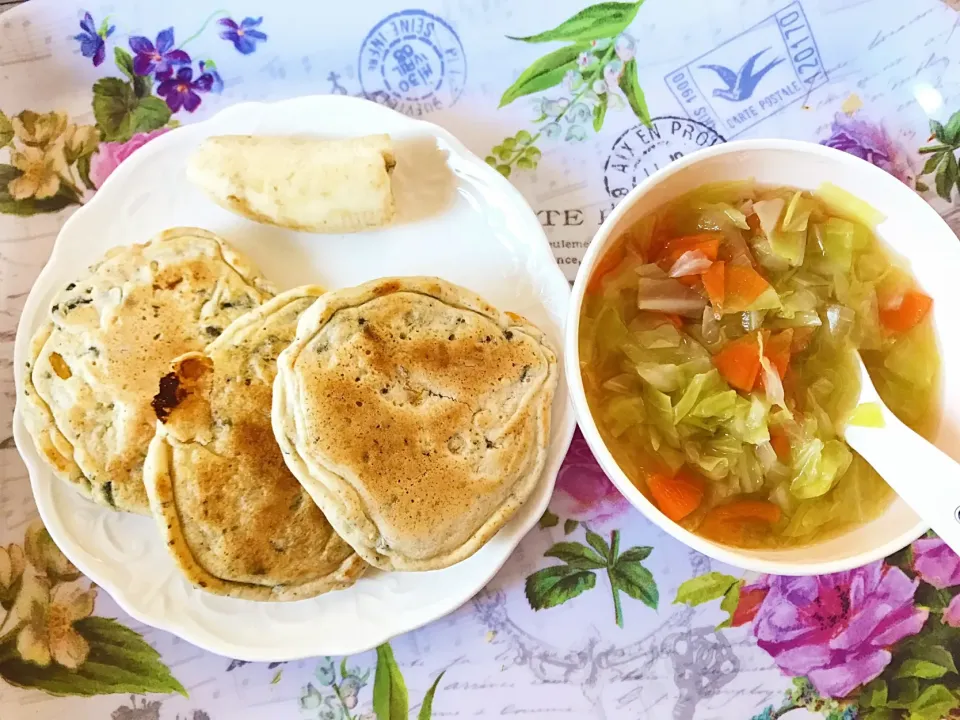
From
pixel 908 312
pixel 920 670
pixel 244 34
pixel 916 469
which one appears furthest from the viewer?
pixel 244 34

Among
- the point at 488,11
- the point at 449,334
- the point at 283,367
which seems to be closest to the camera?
the point at 283,367

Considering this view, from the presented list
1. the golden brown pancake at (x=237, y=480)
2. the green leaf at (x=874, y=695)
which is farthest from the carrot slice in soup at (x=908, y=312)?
the golden brown pancake at (x=237, y=480)

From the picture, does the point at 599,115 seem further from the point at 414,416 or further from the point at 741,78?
the point at 414,416

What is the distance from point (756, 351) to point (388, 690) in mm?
937

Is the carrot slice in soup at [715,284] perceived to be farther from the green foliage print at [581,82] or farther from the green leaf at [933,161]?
the green leaf at [933,161]

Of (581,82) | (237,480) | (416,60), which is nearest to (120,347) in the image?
(237,480)

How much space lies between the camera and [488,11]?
150 cm

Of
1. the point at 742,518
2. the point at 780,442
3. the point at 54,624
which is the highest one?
the point at 780,442

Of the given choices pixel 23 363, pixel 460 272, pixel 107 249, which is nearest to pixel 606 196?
pixel 460 272

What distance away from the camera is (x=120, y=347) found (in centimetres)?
131

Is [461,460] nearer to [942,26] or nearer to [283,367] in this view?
[283,367]

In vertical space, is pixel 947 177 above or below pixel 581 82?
below

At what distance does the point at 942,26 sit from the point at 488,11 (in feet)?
3.01

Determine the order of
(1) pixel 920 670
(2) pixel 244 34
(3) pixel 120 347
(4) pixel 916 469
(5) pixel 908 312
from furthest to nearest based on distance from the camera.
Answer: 1. (2) pixel 244 34
2. (1) pixel 920 670
3. (3) pixel 120 347
4. (5) pixel 908 312
5. (4) pixel 916 469
